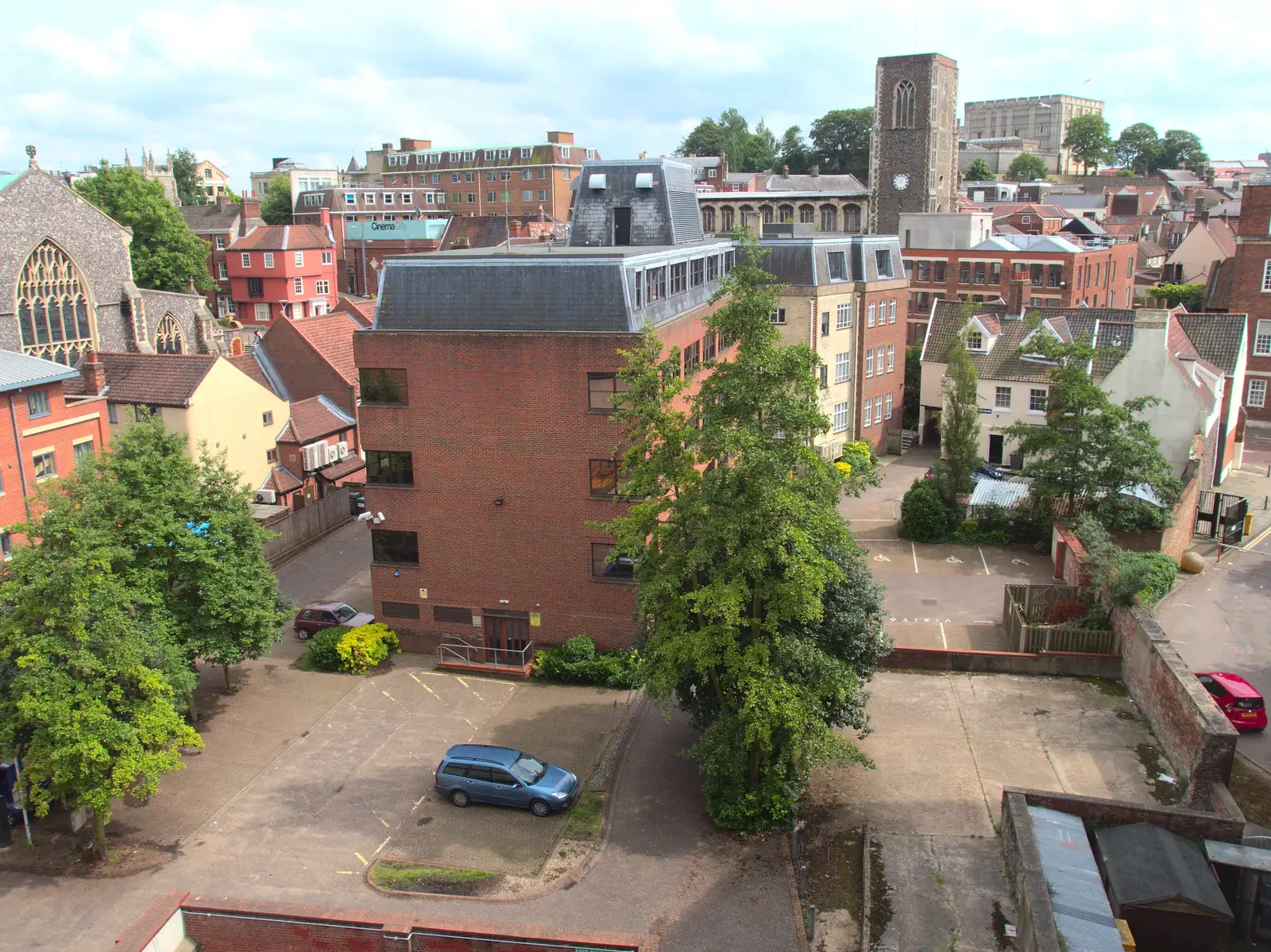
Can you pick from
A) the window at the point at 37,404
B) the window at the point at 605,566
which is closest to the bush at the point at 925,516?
the window at the point at 605,566

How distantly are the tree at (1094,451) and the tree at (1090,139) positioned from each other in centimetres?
15955

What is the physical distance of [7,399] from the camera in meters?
36.1

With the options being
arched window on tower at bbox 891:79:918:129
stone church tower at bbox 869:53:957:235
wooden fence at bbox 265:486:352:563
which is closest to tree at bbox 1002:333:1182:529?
wooden fence at bbox 265:486:352:563

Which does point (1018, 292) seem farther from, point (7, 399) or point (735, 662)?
point (7, 399)

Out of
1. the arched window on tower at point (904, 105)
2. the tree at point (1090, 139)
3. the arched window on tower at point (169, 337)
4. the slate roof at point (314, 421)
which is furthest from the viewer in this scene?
the tree at point (1090, 139)

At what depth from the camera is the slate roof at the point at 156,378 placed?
43.3m

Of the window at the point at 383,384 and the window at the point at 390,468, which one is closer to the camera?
the window at the point at 383,384

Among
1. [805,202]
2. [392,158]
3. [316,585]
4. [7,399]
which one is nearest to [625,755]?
[316,585]

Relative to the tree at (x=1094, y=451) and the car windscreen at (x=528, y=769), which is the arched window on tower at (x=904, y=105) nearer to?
the tree at (x=1094, y=451)

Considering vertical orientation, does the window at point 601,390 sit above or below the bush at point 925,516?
above

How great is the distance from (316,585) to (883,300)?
33.0 metres

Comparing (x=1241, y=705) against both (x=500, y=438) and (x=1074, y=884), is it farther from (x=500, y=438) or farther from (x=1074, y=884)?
(x=500, y=438)

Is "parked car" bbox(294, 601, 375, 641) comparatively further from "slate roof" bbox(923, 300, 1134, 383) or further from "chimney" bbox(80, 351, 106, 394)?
"slate roof" bbox(923, 300, 1134, 383)

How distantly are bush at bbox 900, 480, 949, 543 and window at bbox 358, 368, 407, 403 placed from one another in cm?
2132
